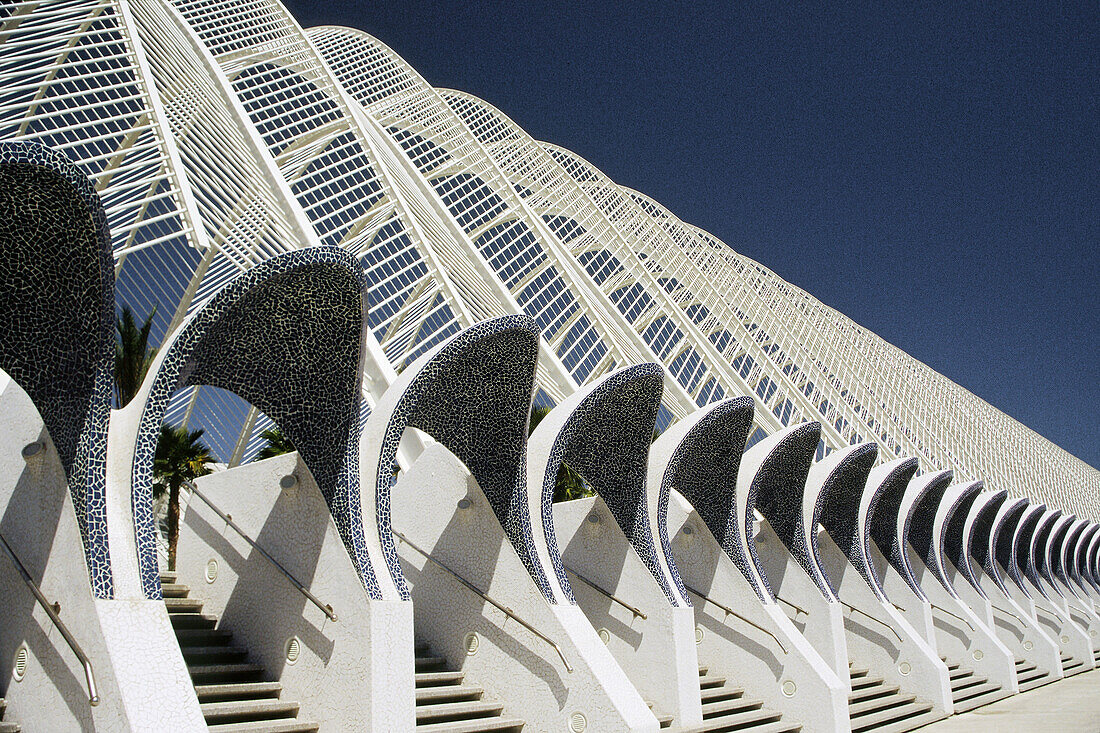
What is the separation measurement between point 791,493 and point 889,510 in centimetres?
529

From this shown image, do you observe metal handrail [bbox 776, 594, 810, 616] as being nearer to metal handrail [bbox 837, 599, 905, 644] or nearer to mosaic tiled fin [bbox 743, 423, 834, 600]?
mosaic tiled fin [bbox 743, 423, 834, 600]

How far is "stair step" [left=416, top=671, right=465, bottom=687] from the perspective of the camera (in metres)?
10.2

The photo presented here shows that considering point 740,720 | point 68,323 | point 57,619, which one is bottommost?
point 740,720

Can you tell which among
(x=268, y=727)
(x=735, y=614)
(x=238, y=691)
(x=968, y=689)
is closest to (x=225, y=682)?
(x=238, y=691)

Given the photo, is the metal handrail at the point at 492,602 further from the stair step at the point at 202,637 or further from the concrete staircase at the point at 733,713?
the concrete staircase at the point at 733,713

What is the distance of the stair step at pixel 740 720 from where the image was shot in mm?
12095

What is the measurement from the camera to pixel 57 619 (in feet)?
21.8

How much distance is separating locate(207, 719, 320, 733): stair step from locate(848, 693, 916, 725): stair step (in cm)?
996

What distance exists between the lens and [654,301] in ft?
86.9

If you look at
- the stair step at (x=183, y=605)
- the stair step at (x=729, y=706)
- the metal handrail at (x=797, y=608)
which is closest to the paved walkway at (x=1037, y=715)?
the metal handrail at (x=797, y=608)

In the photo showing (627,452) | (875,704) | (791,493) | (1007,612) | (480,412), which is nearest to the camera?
(480,412)

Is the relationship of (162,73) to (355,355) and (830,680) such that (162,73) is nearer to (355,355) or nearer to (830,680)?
(355,355)

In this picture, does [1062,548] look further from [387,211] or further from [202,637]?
[202,637]

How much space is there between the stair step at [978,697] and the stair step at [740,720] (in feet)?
20.5
